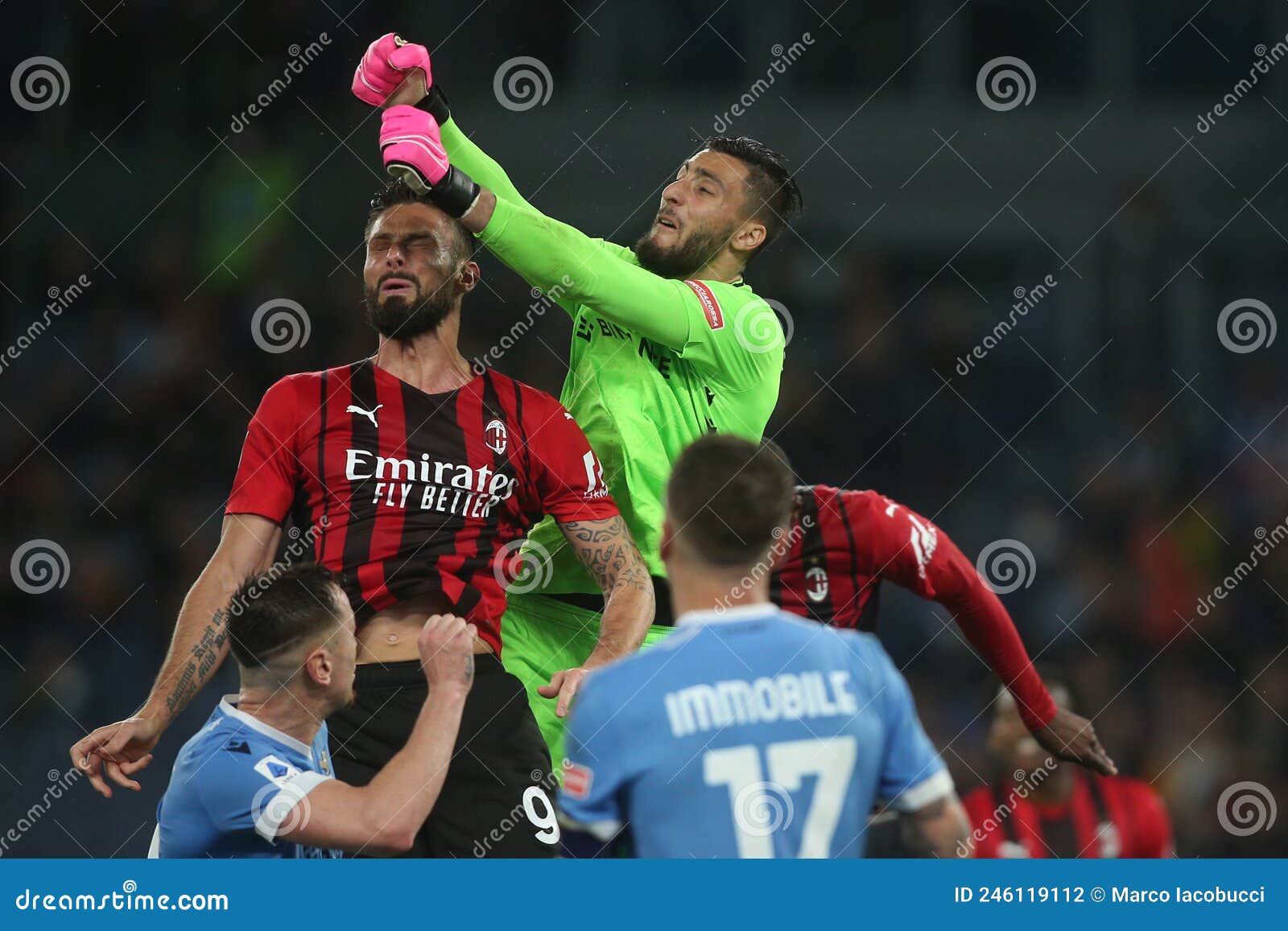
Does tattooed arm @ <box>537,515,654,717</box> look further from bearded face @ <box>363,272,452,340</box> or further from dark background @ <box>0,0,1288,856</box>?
dark background @ <box>0,0,1288,856</box>

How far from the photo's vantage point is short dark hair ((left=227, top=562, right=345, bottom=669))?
3670mm

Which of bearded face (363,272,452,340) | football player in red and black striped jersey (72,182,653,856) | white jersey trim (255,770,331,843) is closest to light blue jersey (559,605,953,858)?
white jersey trim (255,770,331,843)

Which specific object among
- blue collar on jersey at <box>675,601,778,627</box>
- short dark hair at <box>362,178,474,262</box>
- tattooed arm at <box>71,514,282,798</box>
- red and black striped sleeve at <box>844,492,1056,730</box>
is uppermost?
red and black striped sleeve at <box>844,492,1056,730</box>

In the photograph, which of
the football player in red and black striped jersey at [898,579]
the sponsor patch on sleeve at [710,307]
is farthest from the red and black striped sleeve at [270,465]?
the football player in red and black striped jersey at [898,579]

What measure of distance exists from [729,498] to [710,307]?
7.10ft

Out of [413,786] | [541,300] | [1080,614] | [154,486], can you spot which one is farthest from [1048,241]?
[413,786]

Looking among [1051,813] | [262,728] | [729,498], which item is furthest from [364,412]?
[1051,813]

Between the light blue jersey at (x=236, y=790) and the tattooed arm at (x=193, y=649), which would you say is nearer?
the light blue jersey at (x=236, y=790)

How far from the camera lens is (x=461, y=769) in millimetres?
4270

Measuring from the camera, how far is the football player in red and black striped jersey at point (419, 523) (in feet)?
14.0

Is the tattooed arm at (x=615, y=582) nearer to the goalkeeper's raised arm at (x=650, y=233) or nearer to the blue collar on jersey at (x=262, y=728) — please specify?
the goalkeeper's raised arm at (x=650, y=233)

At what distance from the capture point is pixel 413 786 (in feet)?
11.5

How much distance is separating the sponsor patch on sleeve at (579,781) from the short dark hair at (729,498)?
0.43 m
